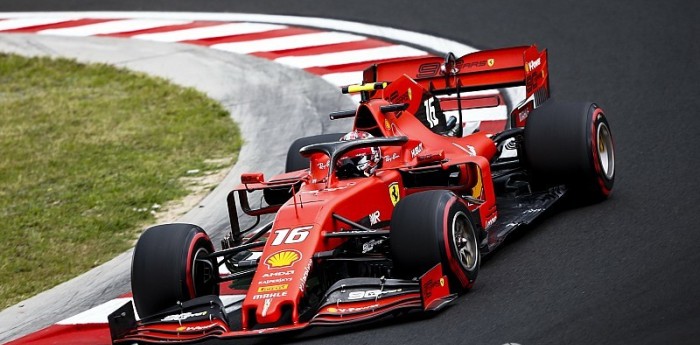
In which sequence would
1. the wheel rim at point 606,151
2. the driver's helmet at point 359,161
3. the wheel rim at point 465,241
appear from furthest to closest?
1. the wheel rim at point 606,151
2. the driver's helmet at point 359,161
3. the wheel rim at point 465,241

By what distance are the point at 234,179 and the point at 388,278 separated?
4.29 m

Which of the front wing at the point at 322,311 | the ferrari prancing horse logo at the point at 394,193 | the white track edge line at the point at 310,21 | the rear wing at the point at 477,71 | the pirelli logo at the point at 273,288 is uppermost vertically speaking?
the white track edge line at the point at 310,21

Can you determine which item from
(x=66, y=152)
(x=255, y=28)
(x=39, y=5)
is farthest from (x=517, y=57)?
(x=39, y=5)

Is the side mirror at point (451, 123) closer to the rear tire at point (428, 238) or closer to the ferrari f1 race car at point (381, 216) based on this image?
the ferrari f1 race car at point (381, 216)

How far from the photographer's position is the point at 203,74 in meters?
15.2

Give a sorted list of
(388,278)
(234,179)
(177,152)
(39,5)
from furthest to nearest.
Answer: (39,5), (177,152), (234,179), (388,278)

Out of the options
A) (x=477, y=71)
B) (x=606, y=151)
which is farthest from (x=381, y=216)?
(x=477, y=71)

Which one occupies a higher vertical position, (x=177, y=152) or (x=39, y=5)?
(x=39, y=5)

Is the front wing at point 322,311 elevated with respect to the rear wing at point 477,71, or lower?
lower

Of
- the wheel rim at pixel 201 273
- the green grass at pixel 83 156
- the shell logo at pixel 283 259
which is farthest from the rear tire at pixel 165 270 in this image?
the green grass at pixel 83 156

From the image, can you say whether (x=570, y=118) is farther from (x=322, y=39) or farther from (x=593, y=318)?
(x=322, y=39)

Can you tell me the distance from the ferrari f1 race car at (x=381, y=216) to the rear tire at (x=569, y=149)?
1cm

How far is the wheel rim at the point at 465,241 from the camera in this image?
24.4ft

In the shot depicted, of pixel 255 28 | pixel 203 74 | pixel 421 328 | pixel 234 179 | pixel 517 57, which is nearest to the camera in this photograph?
pixel 421 328
